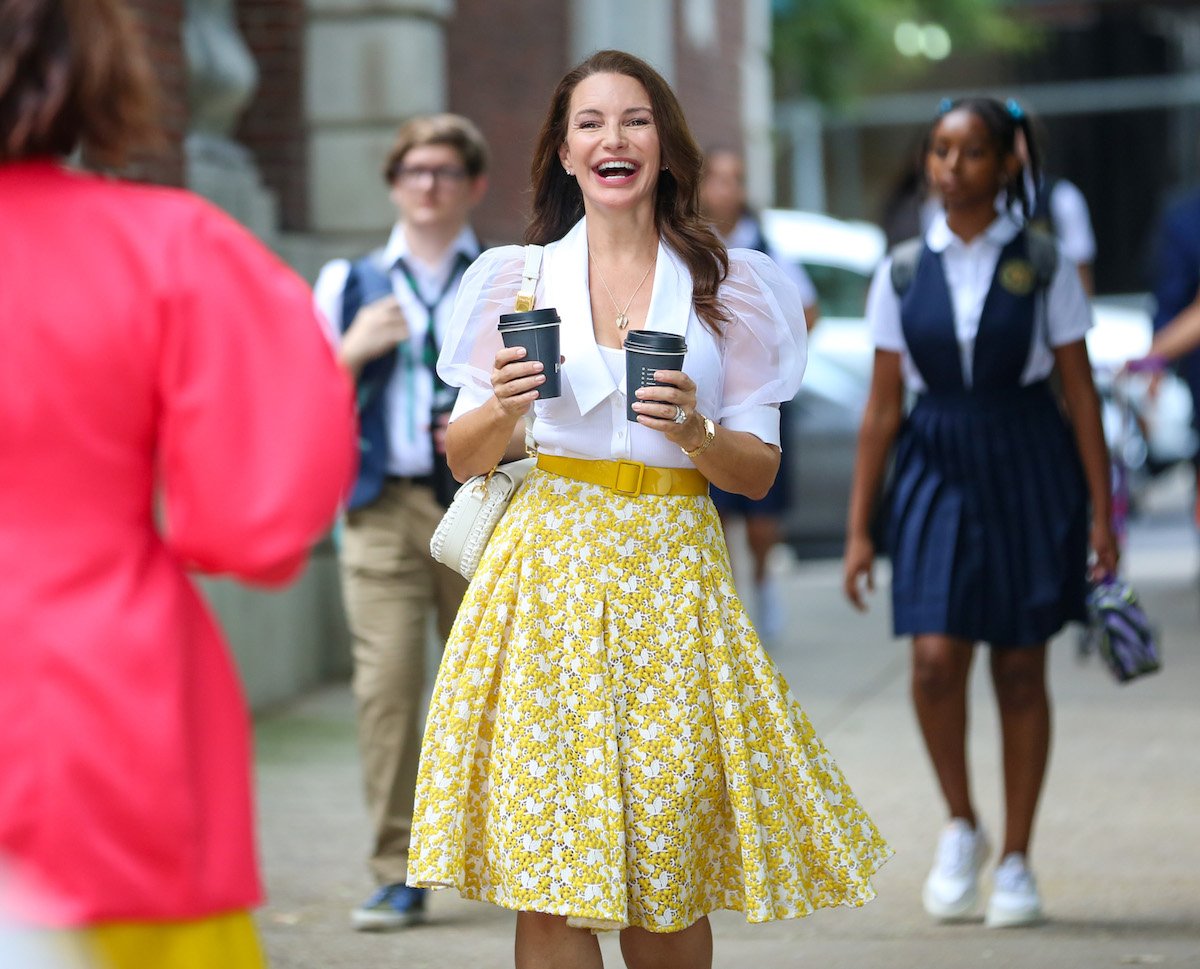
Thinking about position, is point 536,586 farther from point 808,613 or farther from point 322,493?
point 808,613

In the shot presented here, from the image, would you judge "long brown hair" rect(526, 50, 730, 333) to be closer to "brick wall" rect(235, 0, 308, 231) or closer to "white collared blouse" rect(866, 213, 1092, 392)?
"white collared blouse" rect(866, 213, 1092, 392)

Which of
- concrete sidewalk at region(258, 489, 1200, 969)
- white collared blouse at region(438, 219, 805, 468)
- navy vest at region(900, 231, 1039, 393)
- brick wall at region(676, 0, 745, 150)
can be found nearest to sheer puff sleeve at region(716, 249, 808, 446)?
white collared blouse at region(438, 219, 805, 468)

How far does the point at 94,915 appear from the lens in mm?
2225

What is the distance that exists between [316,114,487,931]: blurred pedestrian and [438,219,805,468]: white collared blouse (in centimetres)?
178

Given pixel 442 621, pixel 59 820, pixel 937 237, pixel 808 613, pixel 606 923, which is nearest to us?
pixel 59 820

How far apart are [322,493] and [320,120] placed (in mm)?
7400

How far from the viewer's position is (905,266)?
546 centimetres

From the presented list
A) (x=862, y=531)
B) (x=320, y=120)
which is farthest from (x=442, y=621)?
(x=320, y=120)

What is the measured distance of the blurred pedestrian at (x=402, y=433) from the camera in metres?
5.68

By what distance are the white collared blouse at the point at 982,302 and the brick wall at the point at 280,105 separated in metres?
4.73

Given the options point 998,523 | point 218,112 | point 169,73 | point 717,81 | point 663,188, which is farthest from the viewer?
point 717,81

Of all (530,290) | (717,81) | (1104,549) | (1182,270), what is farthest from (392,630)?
(717,81)

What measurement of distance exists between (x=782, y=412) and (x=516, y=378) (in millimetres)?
5555

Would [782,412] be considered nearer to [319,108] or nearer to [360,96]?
[360,96]
